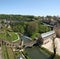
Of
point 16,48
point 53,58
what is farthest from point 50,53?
point 16,48

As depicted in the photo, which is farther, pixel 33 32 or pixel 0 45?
pixel 33 32

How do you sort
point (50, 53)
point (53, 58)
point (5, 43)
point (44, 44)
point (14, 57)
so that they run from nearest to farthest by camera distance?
point (14, 57) < point (53, 58) < point (50, 53) < point (5, 43) < point (44, 44)

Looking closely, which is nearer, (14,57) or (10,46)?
(14,57)

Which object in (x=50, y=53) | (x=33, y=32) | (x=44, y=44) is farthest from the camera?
(x=33, y=32)

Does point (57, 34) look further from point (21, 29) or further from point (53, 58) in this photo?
point (53, 58)

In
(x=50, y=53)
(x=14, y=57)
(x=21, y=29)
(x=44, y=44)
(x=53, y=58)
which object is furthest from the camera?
(x=21, y=29)

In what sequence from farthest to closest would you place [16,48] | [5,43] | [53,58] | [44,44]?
[44,44], [5,43], [16,48], [53,58]

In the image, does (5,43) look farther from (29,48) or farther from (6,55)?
(6,55)

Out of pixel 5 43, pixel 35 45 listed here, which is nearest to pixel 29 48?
pixel 35 45
